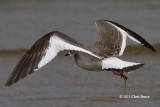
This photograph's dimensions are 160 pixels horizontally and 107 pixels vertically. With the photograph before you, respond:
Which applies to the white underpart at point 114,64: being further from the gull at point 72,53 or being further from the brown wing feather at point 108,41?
the brown wing feather at point 108,41

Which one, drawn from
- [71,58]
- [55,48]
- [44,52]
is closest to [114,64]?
[55,48]

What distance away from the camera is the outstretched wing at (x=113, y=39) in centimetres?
760

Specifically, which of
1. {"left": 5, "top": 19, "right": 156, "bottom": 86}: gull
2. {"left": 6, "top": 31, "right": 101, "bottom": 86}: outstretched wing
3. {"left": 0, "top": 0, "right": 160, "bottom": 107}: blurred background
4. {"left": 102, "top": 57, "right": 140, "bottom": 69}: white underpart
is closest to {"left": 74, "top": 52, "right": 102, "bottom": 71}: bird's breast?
{"left": 5, "top": 19, "right": 156, "bottom": 86}: gull

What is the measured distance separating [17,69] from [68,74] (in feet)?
7.55

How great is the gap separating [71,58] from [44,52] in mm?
3226

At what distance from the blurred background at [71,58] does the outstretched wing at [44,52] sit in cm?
65

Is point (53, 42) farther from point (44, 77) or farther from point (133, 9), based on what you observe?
point (133, 9)

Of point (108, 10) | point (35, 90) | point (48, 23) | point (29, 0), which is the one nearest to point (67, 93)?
point (35, 90)

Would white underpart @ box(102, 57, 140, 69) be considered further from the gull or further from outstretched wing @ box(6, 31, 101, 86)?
outstretched wing @ box(6, 31, 101, 86)

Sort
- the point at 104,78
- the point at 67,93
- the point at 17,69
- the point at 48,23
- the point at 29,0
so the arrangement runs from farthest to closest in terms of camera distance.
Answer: the point at 29,0 < the point at 48,23 < the point at 104,78 < the point at 67,93 < the point at 17,69

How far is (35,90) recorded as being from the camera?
311 inches

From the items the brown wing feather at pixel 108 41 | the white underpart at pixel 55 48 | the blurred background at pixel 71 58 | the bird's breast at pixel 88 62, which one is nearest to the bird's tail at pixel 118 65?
the bird's breast at pixel 88 62

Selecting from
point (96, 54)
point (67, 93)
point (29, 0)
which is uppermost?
point (29, 0)

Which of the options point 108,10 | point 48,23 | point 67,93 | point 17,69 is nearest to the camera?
point 17,69
